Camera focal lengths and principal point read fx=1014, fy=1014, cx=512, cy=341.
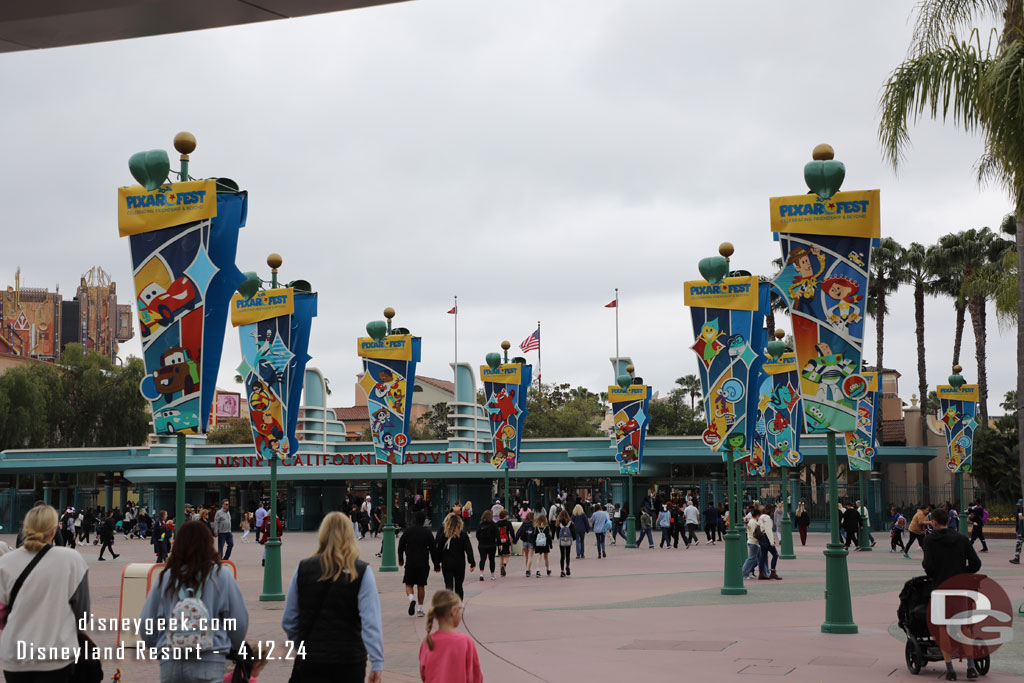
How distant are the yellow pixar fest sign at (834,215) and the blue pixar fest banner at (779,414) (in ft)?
55.4

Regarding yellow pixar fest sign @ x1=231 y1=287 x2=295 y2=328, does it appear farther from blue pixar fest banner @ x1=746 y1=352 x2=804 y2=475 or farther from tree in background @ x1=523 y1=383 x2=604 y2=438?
tree in background @ x1=523 y1=383 x2=604 y2=438

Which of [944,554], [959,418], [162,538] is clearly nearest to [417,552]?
[944,554]

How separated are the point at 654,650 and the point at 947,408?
2394cm

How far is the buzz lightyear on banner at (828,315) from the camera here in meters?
14.3

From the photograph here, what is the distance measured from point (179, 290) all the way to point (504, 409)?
2288 cm

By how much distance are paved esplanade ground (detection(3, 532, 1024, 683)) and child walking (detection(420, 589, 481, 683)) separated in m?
4.73

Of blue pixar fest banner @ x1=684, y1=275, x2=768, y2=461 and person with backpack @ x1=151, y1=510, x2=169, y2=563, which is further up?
blue pixar fest banner @ x1=684, y1=275, x2=768, y2=461

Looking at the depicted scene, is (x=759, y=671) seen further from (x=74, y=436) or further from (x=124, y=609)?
(x=74, y=436)

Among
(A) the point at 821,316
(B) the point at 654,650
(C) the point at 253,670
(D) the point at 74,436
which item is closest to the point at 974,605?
(B) the point at 654,650

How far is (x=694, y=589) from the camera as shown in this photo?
20156mm

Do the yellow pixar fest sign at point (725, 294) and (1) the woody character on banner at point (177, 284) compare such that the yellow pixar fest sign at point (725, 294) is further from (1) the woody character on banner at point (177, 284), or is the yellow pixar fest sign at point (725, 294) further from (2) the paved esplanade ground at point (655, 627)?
(1) the woody character on banner at point (177, 284)

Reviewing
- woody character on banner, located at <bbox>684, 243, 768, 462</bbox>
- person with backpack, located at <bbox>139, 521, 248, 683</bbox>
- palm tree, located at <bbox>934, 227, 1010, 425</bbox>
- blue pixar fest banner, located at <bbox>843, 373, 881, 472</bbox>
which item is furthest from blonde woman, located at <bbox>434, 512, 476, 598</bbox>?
palm tree, located at <bbox>934, 227, 1010, 425</bbox>

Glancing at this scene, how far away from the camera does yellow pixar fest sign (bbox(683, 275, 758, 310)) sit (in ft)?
64.2

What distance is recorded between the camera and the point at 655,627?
14.6 m
